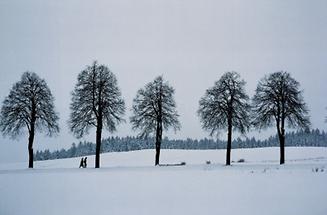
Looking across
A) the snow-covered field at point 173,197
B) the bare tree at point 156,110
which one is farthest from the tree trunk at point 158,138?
the snow-covered field at point 173,197

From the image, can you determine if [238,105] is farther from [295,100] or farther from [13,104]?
[13,104]

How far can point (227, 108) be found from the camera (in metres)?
40.0

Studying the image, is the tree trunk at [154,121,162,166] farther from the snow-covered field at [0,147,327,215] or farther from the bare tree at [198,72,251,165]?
the snow-covered field at [0,147,327,215]

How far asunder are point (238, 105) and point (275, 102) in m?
4.24

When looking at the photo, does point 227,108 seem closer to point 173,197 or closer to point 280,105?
point 280,105

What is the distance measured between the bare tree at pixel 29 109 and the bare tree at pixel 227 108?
705 inches

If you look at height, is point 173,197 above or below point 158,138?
below

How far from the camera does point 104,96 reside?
123ft

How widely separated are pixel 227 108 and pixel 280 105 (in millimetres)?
6259

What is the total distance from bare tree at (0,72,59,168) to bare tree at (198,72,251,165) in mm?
17911

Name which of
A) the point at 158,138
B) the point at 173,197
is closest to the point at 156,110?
the point at 158,138

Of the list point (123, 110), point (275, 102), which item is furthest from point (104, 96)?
point (275, 102)

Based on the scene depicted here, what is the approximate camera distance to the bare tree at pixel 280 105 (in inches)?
1512

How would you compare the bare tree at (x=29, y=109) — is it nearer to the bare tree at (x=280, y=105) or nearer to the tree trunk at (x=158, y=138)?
the tree trunk at (x=158, y=138)
